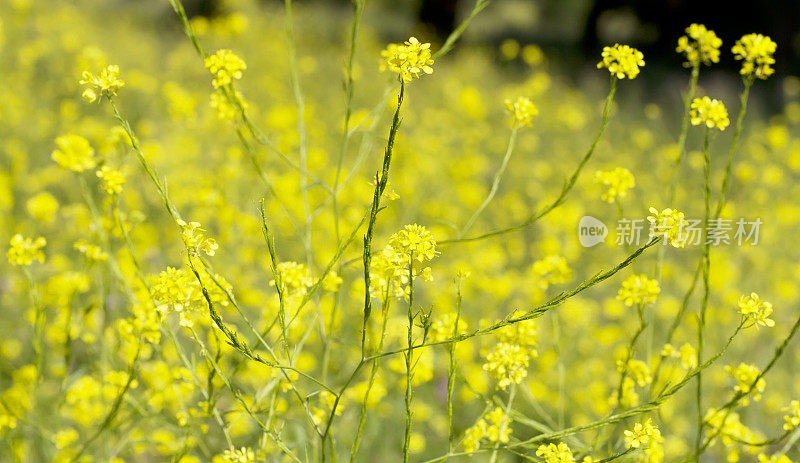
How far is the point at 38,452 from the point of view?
1771mm

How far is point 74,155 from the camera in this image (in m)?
1.24

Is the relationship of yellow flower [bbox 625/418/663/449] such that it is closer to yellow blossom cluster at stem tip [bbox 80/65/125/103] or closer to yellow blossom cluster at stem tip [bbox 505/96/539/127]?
yellow blossom cluster at stem tip [bbox 505/96/539/127]

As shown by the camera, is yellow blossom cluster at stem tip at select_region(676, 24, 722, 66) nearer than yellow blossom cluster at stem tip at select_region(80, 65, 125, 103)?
No

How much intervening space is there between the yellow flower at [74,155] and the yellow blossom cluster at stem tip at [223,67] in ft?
1.05

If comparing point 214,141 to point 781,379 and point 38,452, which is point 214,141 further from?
point 781,379

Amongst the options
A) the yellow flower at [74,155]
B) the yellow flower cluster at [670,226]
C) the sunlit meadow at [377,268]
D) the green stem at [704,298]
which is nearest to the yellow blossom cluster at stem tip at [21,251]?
the sunlit meadow at [377,268]

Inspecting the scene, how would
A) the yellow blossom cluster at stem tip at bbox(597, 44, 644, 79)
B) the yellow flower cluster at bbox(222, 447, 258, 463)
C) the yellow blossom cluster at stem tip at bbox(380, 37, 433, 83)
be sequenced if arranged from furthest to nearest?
the yellow blossom cluster at stem tip at bbox(597, 44, 644, 79) → the yellow flower cluster at bbox(222, 447, 258, 463) → the yellow blossom cluster at stem tip at bbox(380, 37, 433, 83)

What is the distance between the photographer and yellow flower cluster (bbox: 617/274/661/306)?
112cm

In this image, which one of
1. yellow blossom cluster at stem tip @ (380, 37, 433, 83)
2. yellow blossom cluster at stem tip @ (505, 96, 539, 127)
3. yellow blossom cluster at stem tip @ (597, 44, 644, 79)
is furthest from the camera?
yellow blossom cluster at stem tip @ (505, 96, 539, 127)

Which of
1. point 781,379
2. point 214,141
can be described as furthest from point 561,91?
point 781,379

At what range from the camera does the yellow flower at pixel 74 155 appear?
1217mm

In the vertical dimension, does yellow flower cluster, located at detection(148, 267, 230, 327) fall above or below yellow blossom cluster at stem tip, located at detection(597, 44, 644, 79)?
below

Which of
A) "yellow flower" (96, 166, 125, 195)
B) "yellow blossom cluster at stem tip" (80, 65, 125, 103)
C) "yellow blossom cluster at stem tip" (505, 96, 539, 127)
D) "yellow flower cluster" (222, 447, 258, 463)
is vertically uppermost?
"yellow blossom cluster at stem tip" (505, 96, 539, 127)

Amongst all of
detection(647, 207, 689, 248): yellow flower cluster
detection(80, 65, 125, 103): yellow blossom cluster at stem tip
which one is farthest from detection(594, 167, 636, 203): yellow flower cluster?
detection(80, 65, 125, 103): yellow blossom cluster at stem tip
